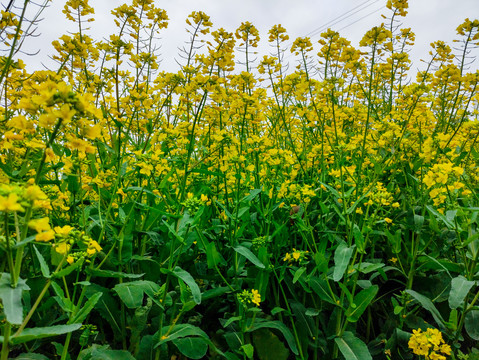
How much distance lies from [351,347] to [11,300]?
1545 millimetres

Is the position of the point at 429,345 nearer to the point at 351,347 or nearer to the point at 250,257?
the point at 351,347

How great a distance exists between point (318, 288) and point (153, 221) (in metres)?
1.01

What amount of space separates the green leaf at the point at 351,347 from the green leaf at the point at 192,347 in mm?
688

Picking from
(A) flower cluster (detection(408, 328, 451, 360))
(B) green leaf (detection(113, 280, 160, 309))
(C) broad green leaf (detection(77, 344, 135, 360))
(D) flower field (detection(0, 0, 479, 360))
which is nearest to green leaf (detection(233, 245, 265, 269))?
(D) flower field (detection(0, 0, 479, 360))

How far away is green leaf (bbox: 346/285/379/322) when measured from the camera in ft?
5.87

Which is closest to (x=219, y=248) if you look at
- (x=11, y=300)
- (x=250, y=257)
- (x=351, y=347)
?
(x=250, y=257)

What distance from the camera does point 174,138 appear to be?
8.05 ft

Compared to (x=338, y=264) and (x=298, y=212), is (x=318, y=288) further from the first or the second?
(x=298, y=212)

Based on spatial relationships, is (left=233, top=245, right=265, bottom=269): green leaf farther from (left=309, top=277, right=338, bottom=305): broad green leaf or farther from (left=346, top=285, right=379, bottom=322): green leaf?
(left=346, top=285, right=379, bottom=322): green leaf

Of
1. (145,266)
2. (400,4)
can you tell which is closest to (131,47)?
(145,266)

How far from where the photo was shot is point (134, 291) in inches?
66.4

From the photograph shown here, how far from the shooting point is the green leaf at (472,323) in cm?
183

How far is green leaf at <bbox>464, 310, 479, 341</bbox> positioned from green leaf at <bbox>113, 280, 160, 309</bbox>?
165 centimetres

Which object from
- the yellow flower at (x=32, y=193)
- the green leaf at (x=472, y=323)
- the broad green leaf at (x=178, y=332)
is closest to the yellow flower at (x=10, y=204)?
the yellow flower at (x=32, y=193)
